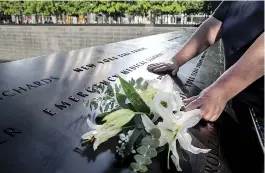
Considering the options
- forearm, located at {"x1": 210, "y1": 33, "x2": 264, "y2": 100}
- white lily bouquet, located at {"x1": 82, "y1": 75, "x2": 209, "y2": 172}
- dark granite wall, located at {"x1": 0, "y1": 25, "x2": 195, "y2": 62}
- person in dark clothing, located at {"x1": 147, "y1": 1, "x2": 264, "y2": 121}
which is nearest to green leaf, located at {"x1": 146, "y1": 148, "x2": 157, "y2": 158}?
white lily bouquet, located at {"x1": 82, "y1": 75, "x2": 209, "y2": 172}

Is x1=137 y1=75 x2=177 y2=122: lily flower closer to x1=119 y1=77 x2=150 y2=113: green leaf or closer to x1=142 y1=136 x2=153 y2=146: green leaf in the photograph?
x1=119 y1=77 x2=150 y2=113: green leaf

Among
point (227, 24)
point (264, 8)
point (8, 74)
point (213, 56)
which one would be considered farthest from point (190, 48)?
point (8, 74)

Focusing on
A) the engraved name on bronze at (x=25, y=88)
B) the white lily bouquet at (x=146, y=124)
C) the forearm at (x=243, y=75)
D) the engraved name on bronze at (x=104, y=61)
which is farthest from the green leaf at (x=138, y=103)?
the engraved name on bronze at (x=104, y=61)

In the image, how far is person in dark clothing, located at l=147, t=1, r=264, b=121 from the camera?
1.12m

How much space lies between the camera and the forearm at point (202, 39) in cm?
188

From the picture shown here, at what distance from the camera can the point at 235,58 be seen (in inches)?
58.0

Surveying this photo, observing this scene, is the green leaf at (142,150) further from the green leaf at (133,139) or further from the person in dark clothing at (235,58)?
the person in dark clothing at (235,58)

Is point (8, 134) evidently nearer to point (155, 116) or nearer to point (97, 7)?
point (155, 116)

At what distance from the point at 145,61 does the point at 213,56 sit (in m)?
0.91

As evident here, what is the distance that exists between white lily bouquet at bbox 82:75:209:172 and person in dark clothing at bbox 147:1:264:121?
212 mm

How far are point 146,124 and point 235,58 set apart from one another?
2.82ft

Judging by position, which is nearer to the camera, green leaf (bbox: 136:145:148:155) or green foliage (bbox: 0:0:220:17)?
green leaf (bbox: 136:145:148:155)

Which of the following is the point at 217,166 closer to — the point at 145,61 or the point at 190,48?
the point at 190,48

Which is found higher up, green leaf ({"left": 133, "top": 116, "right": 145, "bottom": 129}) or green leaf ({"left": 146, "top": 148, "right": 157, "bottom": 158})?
green leaf ({"left": 133, "top": 116, "right": 145, "bottom": 129})
